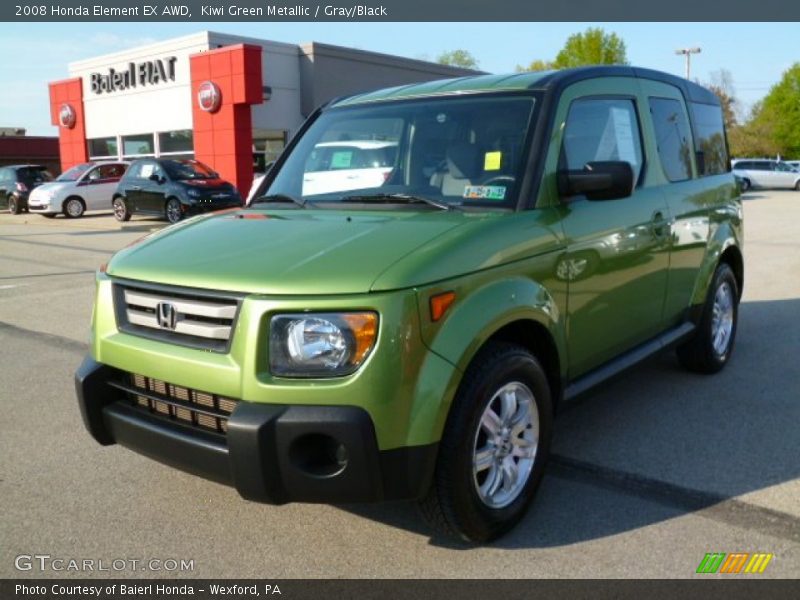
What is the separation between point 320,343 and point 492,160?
143cm

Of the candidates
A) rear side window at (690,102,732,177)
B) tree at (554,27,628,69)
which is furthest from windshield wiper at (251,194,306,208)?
tree at (554,27,628,69)

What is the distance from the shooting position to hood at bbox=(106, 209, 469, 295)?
2.78m

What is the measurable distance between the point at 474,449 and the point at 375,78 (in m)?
27.9

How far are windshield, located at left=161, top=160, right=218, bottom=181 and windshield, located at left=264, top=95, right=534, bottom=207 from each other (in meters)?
15.5

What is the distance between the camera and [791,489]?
12.0ft

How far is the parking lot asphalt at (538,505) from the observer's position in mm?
3055

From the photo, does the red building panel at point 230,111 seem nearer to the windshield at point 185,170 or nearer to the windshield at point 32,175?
the windshield at point 185,170

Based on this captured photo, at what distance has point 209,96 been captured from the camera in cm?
2412

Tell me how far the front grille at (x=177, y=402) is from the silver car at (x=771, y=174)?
39559 millimetres

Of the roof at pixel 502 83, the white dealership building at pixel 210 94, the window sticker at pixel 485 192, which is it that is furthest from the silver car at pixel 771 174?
the window sticker at pixel 485 192

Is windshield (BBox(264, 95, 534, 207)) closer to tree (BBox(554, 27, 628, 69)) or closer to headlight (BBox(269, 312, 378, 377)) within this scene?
headlight (BBox(269, 312, 378, 377))

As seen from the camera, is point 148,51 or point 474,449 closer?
point 474,449

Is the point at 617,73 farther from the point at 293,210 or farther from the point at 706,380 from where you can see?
the point at 706,380
